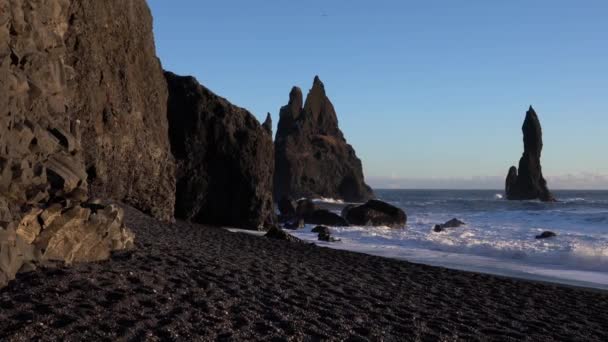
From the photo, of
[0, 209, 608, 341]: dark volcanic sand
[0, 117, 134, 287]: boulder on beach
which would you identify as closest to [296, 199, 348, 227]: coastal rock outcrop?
[0, 209, 608, 341]: dark volcanic sand

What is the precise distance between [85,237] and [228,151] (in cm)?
1650

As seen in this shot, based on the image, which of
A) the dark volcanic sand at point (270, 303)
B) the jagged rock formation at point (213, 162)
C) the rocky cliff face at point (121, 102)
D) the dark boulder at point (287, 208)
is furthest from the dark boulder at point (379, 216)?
the dark volcanic sand at point (270, 303)

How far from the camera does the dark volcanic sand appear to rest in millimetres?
6500

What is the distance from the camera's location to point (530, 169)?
353 feet

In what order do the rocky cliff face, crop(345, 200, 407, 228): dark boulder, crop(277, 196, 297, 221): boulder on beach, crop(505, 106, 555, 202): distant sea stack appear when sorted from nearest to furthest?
the rocky cliff face < crop(345, 200, 407, 228): dark boulder < crop(277, 196, 297, 221): boulder on beach < crop(505, 106, 555, 202): distant sea stack

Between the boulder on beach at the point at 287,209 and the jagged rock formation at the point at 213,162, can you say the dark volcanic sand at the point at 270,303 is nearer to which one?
the jagged rock formation at the point at 213,162

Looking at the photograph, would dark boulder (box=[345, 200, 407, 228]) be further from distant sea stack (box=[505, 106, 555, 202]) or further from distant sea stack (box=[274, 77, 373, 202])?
distant sea stack (box=[505, 106, 555, 202])

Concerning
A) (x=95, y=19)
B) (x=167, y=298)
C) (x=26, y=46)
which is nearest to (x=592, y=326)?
(x=167, y=298)

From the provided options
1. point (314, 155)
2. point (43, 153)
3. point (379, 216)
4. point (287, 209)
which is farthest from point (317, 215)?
point (314, 155)

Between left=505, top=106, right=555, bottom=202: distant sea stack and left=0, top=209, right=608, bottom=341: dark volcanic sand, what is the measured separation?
99.9m

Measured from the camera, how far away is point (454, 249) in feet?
71.2

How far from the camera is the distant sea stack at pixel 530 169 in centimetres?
10606

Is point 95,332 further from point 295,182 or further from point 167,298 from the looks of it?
point 295,182

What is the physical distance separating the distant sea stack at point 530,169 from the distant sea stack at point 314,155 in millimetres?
26935
